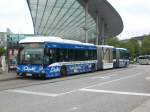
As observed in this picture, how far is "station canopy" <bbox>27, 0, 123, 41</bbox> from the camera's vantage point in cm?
6031

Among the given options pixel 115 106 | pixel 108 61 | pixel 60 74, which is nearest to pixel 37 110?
pixel 115 106

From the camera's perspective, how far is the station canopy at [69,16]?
60312 millimetres

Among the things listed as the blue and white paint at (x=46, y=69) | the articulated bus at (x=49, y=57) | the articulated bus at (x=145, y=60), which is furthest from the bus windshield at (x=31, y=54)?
the articulated bus at (x=145, y=60)

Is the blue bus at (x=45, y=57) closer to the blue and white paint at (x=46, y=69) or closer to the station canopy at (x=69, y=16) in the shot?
the blue and white paint at (x=46, y=69)

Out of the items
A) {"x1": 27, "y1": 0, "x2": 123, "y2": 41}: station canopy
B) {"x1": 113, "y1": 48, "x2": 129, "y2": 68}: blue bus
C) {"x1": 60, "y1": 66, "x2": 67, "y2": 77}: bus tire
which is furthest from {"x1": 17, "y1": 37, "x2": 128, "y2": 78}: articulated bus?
{"x1": 27, "y1": 0, "x2": 123, "y2": 41}: station canopy

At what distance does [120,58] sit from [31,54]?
78.8ft

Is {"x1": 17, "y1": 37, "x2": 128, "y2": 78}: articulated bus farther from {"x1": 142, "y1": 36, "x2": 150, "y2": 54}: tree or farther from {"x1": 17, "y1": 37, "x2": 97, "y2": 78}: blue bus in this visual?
{"x1": 142, "y1": 36, "x2": 150, "y2": 54}: tree

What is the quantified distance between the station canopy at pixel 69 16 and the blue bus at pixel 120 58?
7503 mm

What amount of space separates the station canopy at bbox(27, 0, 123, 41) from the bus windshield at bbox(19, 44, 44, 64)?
91.2 ft

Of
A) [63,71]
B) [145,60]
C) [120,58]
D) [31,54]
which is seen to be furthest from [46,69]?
[145,60]

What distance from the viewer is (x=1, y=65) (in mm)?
33094

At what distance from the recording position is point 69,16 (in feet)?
241

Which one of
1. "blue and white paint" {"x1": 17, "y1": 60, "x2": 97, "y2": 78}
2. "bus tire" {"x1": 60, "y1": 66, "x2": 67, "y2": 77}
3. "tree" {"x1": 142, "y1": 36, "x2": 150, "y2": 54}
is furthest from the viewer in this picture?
"tree" {"x1": 142, "y1": 36, "x2": 150, "y2": 54}

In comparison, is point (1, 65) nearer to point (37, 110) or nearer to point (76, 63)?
point (76, 63)
